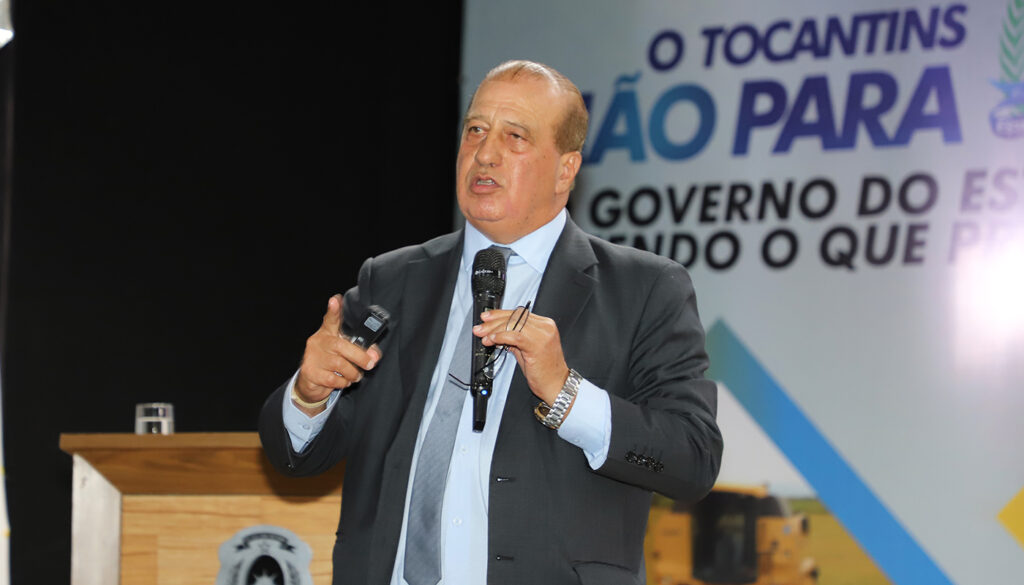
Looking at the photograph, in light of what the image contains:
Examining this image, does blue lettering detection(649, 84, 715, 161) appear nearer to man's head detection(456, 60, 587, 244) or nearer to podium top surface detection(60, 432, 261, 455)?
podium top surface detection(60, 432, 261, 455)

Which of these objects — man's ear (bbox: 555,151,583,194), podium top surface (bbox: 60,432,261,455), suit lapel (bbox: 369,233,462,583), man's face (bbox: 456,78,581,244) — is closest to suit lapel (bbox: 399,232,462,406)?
suit lapel (bbox: 369,233,462,583)

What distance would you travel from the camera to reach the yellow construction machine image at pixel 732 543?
14.4 feet

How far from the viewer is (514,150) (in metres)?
2.06

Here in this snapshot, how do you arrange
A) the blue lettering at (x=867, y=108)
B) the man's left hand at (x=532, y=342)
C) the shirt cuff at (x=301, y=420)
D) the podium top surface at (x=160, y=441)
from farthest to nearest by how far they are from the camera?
the blue lettering at (x=867, y=108) < the podium top surface at (x=160, y=441) < the shirt cuff at (x=301, y=420) < the man's left hand at (x=532, y=342)

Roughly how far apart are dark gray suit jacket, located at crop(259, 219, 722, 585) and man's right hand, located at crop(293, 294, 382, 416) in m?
0.15

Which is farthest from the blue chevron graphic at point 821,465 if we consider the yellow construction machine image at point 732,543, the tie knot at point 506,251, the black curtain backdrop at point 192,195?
the tie knot at point 506,251

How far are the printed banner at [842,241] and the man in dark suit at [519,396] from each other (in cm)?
256

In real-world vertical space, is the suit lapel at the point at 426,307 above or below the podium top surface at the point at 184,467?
above

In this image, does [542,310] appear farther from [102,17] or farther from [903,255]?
[102,17]

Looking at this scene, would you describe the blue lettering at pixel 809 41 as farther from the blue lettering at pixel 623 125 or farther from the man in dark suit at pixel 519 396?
the man in dark suit at pixel 519 396

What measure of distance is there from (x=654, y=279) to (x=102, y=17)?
3185mm

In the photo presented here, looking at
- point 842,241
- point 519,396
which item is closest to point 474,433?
point 519,396

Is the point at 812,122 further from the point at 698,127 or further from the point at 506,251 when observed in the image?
the point at 506,251

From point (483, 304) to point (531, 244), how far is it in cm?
25
